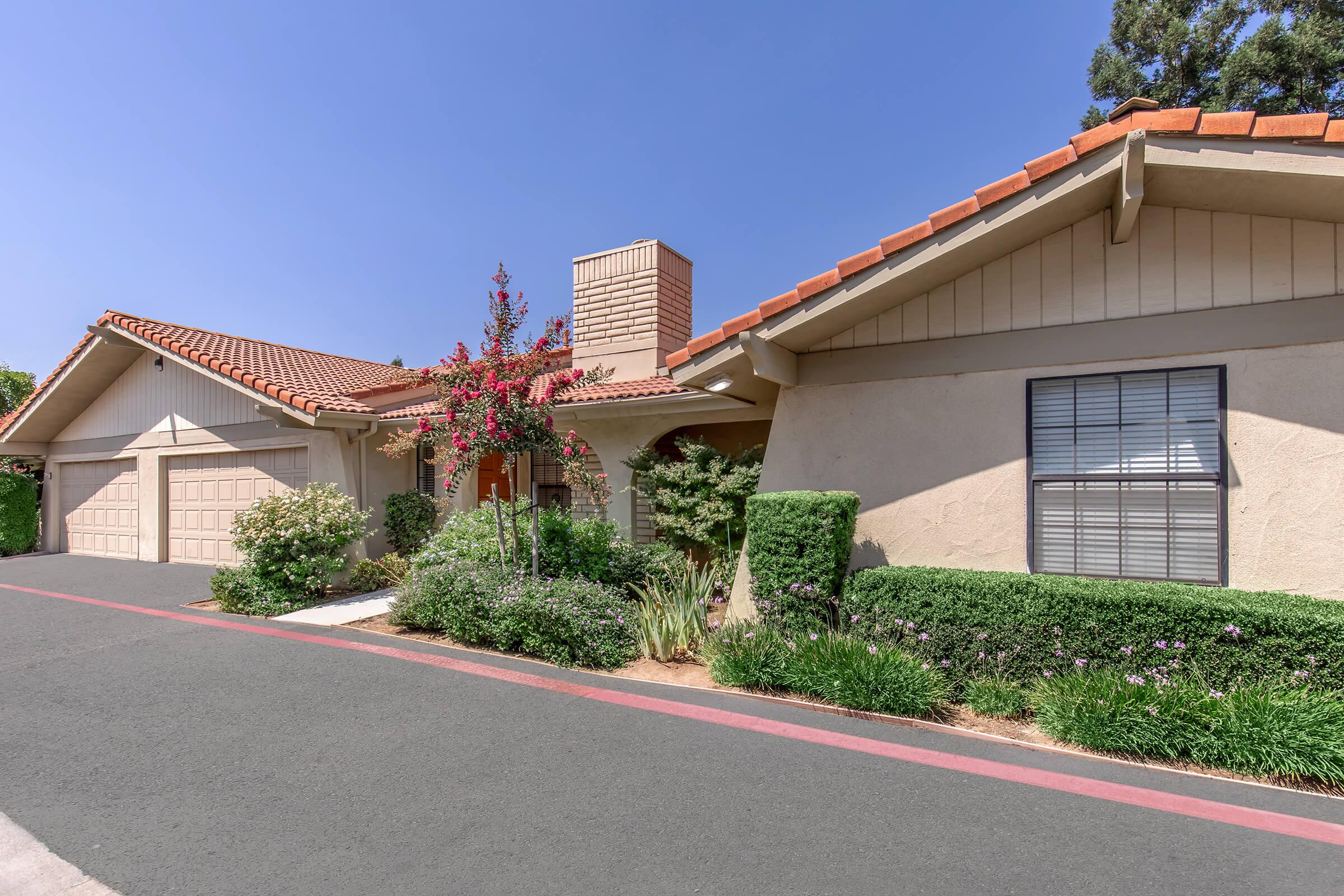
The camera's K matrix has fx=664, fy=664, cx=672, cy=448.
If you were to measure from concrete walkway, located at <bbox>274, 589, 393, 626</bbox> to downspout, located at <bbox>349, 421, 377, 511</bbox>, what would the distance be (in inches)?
88.8

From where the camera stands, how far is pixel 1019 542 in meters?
6.14

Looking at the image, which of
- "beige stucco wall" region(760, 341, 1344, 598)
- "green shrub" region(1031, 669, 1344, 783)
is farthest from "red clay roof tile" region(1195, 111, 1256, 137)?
A: "green shrub" region(1031, 669, 1344, 783)

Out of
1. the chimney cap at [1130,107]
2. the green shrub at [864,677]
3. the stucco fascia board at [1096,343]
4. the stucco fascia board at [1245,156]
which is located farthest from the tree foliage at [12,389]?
the stucco fascia board at [1245,156]

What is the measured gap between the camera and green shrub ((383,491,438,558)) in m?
12.0

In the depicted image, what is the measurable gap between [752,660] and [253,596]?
749 centimetres

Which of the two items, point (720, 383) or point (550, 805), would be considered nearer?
point (550, 805)

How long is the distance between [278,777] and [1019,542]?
6.15 metres

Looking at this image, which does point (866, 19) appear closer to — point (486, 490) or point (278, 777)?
point (486, 490)

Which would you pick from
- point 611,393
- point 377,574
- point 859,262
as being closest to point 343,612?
point 377,574

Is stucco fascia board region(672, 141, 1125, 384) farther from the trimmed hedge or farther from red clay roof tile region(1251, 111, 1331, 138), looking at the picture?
the trimmed hedge

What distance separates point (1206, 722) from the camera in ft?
14.2

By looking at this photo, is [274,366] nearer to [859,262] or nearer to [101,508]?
[101,508]

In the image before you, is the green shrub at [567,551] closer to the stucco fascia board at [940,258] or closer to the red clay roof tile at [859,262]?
the stucco fascia board at [940,258]

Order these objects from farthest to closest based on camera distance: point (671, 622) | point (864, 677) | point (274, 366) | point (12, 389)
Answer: point (12, 389), point (274, 366), point (671, 622), point (864, 677)
